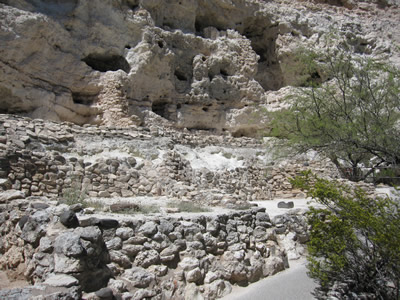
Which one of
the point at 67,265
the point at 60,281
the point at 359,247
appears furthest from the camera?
the point at 359,247

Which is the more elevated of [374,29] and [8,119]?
[374,29]

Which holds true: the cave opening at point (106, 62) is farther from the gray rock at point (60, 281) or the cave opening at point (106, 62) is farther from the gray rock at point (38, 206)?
the gray rock at point (60, 281)

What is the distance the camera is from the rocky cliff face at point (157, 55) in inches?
553

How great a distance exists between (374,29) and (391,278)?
84.7ft

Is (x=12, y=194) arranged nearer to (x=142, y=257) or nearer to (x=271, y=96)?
(x=142, y=257)

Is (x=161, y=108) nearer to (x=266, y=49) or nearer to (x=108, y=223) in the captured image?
(x=266, y=49)

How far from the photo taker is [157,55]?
658 inches

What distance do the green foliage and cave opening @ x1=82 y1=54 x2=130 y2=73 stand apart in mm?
14026

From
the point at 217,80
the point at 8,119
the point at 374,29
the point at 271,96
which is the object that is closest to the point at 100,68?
the point at 217,80

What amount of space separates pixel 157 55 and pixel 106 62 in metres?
2.81

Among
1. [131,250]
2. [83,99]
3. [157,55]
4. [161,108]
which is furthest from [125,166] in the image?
[161,108]

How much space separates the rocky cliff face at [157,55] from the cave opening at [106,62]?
0.05 m

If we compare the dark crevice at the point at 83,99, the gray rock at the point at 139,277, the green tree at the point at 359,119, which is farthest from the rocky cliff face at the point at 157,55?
the gray rock at the point at 139,277

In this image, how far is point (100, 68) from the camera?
55.6ft
